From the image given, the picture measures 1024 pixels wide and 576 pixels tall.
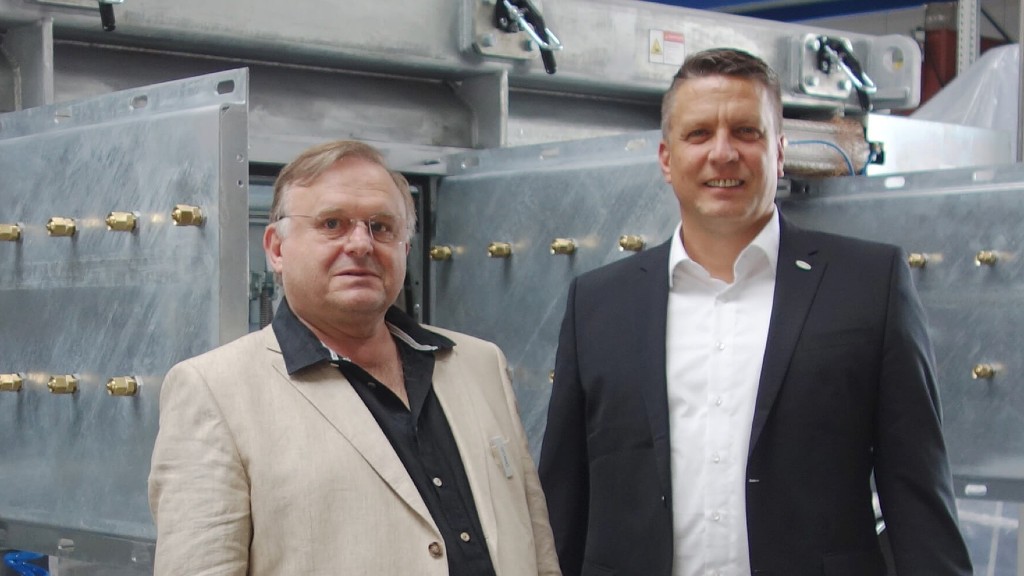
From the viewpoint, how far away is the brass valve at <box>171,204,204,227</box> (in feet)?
5.90

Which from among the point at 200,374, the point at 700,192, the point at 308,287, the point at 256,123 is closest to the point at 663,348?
the point at 700,192

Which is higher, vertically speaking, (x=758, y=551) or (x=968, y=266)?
(x=968, y=266)

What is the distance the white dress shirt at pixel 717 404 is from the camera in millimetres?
1629

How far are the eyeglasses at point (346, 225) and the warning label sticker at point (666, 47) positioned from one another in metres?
1.49

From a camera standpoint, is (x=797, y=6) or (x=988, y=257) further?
(x=797, y=6)

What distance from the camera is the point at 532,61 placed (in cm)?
278

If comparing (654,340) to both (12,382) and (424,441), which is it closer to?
(424,441)

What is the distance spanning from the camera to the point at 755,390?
1635 millimetres

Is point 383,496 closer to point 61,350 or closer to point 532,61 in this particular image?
point 61,350

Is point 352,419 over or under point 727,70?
under

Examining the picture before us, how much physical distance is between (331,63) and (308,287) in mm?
1116

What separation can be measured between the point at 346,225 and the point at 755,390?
53 centimetres

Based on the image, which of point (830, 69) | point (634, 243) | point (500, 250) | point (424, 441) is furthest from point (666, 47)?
point (424, 441)

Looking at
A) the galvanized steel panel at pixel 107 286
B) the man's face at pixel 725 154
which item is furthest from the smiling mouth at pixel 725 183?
the galvanized steel panel at pixel 107 286
